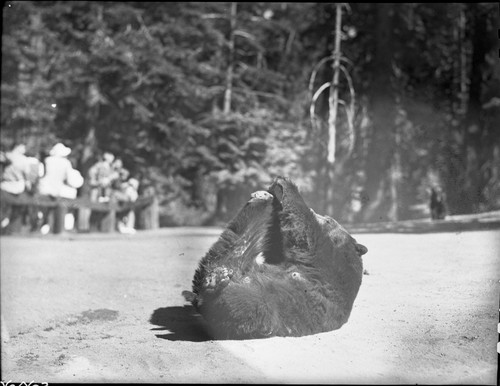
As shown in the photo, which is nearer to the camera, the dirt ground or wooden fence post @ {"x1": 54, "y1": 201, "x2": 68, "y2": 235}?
the dirt ground

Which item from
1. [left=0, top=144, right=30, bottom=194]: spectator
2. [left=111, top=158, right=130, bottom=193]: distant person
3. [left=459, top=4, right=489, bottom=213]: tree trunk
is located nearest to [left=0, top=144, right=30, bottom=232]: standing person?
[left=0, top=144, right=30, bottom=194]: spectator

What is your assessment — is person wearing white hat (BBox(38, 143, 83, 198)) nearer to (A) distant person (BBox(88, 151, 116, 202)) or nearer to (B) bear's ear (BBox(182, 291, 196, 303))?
(A) distant person (BBox(88, 151, 116, 202))

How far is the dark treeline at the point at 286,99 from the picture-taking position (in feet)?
8.42

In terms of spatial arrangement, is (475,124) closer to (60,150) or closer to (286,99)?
(286,99)

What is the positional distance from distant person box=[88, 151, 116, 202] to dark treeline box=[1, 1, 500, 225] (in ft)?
0.63

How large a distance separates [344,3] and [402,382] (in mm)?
1732

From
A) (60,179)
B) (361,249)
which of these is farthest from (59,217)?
(361,249)

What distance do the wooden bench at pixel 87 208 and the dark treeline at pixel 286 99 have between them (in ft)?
1.04

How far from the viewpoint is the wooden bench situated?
10.5 ft

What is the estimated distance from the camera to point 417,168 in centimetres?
269

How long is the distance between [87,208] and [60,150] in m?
0.63

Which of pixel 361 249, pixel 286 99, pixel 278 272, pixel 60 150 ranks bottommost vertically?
pixel 278 272

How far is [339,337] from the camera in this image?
2299 mm

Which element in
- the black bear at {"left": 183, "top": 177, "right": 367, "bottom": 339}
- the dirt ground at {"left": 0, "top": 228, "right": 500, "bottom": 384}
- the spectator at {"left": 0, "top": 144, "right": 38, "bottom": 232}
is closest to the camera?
the dirt ground at {"left": 0, "top": 228, "right": 500, "bottom": 384}
